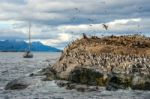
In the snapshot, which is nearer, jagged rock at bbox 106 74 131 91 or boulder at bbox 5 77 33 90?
jagged rock at bbox 106 74 131 91

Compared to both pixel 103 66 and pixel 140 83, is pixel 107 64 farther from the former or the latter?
pixel 140 83

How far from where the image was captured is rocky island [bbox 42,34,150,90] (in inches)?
2000

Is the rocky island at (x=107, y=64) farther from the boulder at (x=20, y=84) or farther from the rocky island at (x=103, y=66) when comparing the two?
the boulder at (x=20, y=84)

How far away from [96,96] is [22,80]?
10.9m

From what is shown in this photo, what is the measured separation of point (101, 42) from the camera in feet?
201

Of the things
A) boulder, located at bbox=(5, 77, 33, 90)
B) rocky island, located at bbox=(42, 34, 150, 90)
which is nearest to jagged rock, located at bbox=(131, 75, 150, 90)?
rocky island, located at bbox=(42, 34, 150, 90)

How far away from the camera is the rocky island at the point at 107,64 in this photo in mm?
50812

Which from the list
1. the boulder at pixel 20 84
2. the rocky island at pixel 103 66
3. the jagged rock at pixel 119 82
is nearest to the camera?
the jagged rock at pixel 119 82

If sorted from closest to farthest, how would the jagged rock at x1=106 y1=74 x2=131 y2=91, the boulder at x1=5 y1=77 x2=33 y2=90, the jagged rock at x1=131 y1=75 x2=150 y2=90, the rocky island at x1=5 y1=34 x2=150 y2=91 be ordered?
the jagged rock at x1=131 y1=75 x2=150 y2=90 → the jagged rock at x1=106 y1=74 x2=131 y2=91 → the rocky island at x1=5 y1=34 x2=150 y2=91 → the boulder at x1=5 y1=77 x2=33 y2=90

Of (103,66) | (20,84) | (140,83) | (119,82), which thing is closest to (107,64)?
(103,66)

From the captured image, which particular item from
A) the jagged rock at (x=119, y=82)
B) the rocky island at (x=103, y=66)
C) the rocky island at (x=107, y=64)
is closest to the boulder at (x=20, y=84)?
the rocky island at (x=103, y=66)

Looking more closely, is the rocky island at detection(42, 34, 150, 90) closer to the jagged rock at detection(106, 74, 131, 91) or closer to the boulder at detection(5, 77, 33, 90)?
the jagged rock at detection(106, 74, 131, 91)

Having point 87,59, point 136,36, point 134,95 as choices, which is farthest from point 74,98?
point 136,36

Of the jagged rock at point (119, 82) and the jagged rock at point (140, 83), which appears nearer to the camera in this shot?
the jagged rock at point (140, 83)
